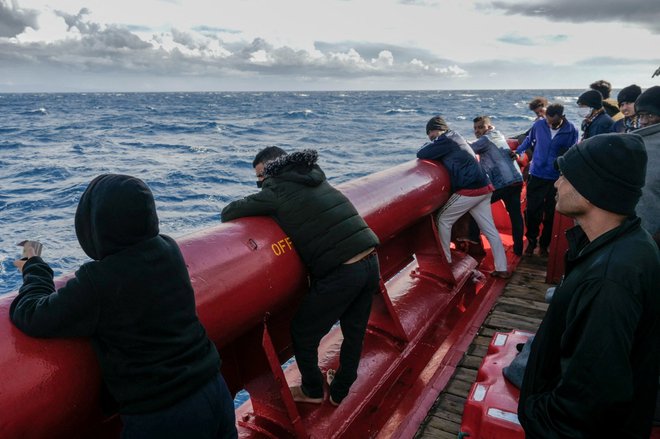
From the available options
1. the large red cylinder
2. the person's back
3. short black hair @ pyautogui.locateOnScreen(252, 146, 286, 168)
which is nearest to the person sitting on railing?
the large red cylinder

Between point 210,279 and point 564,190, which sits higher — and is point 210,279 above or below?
below

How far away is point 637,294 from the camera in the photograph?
1439 mm

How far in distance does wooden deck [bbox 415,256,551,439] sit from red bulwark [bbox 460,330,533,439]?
1.67 feet

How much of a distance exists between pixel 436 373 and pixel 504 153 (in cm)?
292

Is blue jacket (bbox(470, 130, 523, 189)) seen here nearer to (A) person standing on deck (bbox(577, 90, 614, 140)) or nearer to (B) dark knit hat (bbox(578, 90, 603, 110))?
(A) person standing on deck (bbox(577, 90, 614, 140))

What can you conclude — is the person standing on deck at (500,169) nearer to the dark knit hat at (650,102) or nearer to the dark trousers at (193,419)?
the dark knit hat at (650,102)

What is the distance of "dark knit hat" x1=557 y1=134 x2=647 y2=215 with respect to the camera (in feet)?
5.19

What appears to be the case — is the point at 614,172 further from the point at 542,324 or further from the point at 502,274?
the point at 502,274

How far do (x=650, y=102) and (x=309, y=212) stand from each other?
2.33 m

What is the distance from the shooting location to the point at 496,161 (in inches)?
206

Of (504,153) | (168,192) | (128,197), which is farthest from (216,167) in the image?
(128,197)

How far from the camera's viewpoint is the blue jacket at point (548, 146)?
5.09 m

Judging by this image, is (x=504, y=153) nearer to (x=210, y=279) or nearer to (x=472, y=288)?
(x=472, y=288)

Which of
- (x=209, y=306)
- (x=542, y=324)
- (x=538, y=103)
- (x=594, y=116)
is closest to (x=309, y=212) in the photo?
(x=209, y=306)
